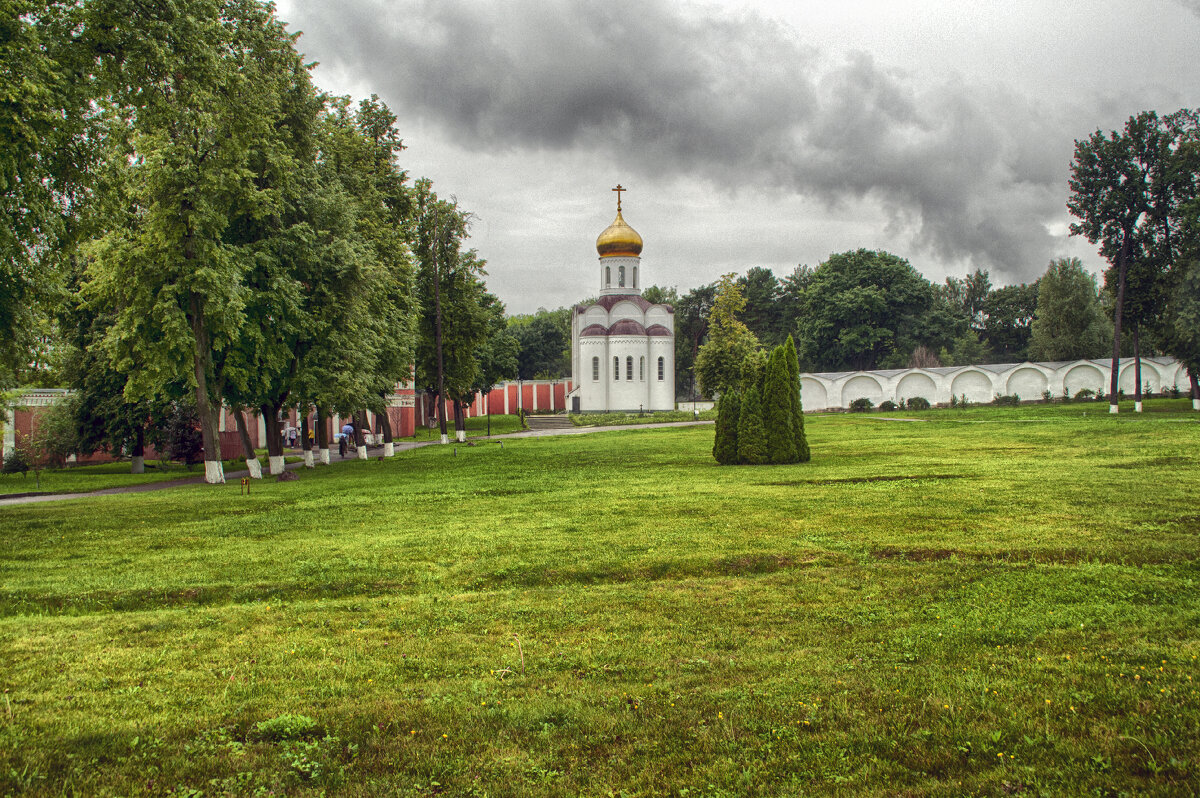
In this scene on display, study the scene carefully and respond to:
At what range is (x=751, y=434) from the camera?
60.5 ft

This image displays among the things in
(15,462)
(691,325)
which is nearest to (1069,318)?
(691,325)

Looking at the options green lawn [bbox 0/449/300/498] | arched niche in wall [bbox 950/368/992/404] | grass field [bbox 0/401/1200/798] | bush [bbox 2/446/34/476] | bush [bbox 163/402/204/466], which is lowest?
green lawn [bbox 0/449/300/498]

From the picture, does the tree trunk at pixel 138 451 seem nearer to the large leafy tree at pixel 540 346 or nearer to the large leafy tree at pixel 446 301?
the large leafy tree at pixel 446 301

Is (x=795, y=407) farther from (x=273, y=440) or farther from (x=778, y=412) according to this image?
(x=273, y=440)

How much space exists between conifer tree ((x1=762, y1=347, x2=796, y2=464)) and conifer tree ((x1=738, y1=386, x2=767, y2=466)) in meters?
0.13

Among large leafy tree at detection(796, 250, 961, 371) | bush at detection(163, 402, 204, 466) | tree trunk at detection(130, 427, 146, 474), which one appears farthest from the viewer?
large leafy tree at detection(796, 250, 961, 371)

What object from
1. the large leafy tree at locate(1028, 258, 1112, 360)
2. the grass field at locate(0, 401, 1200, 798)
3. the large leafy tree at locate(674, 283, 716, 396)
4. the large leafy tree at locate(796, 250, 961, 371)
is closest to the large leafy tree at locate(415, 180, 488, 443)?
the grass field at locate(0, 401, 1200, 798)

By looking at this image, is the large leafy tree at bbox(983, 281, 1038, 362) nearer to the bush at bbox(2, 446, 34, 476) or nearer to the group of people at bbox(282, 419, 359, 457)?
the group of people at bbox(282, 419, 359, 457)

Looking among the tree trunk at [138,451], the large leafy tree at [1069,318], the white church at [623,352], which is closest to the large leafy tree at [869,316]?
the large leafy tree at [1069,318]

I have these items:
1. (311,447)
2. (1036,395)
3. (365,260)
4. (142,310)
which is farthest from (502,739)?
(1036,395)

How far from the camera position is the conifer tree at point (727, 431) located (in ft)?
61.5

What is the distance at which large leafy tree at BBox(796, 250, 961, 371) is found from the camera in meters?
61.7

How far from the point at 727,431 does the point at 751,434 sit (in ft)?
2.04

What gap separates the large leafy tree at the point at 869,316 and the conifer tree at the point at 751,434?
45959 mm
